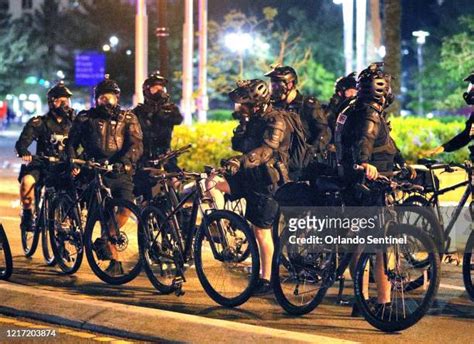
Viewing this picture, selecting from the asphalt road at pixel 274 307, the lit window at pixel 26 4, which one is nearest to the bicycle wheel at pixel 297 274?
the asphalt road at pixel 274 307

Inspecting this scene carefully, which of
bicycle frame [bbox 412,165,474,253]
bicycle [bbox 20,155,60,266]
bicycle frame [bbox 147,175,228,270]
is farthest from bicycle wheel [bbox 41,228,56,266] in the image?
bicycle frame [bbox 412,165,474,253]

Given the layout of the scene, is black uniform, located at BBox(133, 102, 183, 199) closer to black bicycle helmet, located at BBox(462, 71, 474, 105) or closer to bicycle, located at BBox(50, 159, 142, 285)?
bicycle, located at BBox(50, 159, 142, 285)

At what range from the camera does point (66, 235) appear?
11211 millimetres

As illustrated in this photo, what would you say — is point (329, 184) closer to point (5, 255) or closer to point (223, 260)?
point (223, 260)

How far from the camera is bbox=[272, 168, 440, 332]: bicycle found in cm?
816

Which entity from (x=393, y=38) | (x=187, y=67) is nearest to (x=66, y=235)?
(x=187, y=67)

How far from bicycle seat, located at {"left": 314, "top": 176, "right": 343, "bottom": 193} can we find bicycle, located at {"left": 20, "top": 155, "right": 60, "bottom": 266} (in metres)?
3.44

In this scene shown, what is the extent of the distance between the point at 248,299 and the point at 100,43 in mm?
49540

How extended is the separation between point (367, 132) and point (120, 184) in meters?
3.19

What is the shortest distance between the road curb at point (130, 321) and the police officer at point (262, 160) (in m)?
1.29

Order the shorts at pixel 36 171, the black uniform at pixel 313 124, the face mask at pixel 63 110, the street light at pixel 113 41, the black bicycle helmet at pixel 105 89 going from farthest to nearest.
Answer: the street light at pixel 113 41
the shorts at pixel 36 171
the face mask at pixel 63 110
the black uniform at pixel 313 124
the black bicycle helmet at pixel 105 89

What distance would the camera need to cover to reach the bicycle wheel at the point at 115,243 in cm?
1042

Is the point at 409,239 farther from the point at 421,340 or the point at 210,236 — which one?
the point at 210,236

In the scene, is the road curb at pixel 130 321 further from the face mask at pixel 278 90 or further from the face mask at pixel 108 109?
the face mask at pixel 278 90
